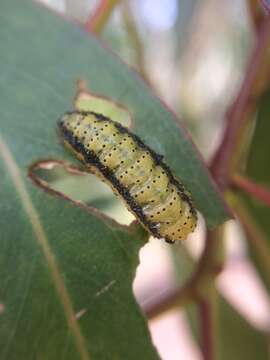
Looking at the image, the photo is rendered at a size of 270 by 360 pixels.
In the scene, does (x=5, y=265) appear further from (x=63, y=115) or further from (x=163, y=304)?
(x=163, y=304)

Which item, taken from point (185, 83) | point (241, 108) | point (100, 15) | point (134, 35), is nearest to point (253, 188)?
point (241, 108)

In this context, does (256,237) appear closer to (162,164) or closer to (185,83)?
(162,164)

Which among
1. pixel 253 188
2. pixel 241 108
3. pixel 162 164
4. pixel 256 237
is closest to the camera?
pixel 162 164

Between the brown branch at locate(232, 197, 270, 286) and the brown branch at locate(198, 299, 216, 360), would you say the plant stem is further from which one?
the brown branch at locate(232, 197, 270, 286)

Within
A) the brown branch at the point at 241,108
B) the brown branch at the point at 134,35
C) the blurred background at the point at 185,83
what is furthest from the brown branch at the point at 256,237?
the brown branch at the point at 134,35

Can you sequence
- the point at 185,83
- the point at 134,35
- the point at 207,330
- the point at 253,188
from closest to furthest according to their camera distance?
1. the point at 253,188
2. the point at 207,330
3. the point at 134,35
4. the point at 185,83

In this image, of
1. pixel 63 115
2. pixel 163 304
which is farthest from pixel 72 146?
pixel 163 304
